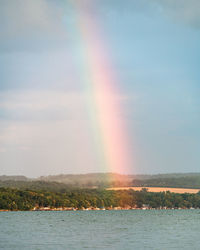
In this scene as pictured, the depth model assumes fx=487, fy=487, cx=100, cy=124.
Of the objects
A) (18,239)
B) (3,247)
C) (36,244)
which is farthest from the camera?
(18,239)

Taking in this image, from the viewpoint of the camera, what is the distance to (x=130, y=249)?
8512 cm

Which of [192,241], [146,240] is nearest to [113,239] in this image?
[146,240]

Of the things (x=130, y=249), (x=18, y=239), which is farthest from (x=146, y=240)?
(x=18, y=239)

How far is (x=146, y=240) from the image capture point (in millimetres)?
103875

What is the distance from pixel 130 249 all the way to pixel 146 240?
19515 millimetres

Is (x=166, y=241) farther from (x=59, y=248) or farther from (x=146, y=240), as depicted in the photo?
(x=59, y=248)

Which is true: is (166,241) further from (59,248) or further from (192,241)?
(59,248)

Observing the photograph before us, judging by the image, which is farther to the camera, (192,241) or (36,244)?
(192,241)

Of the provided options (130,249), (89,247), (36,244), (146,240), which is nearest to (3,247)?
(36,244)

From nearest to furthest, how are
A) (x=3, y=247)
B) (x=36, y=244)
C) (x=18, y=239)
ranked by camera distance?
(x=3, y=247) < (x=36, y=244) < (x=18, y=239)

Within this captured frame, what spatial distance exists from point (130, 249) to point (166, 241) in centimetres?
1930

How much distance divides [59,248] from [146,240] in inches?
1000

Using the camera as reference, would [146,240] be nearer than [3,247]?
No

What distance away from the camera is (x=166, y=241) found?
102 meters
